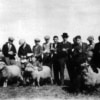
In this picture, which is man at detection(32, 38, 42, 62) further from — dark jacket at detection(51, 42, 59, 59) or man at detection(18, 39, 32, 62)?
dark jacket at detection(51, 42, 59, 59)

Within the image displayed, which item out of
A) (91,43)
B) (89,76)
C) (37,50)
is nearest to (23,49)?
(37,50)

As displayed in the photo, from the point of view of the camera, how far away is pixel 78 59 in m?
13.4

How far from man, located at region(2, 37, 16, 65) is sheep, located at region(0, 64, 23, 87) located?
456 mm

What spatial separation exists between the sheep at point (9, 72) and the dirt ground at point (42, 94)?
640 mm

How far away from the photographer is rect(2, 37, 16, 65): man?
15281mm

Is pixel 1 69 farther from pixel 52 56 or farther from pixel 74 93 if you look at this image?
pixel 74 93

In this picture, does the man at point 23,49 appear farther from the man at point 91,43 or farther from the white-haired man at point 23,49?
the man at point 91,43

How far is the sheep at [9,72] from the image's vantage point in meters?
14.8

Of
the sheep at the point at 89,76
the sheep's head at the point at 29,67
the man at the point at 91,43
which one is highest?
the man at the point at 91,43

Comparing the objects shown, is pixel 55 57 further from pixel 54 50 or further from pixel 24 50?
pixel 24 50

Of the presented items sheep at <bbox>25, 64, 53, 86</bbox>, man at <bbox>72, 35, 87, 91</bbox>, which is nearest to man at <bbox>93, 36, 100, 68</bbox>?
man at <bbox>72, 35, 87, 91</bbox>

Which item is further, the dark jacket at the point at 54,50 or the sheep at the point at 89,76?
the dark jacket at the point at 54,50

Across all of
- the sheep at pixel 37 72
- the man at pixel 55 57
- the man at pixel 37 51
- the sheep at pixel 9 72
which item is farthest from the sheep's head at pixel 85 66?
the sheep at pixel 9 72

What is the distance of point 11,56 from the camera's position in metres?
15.4
